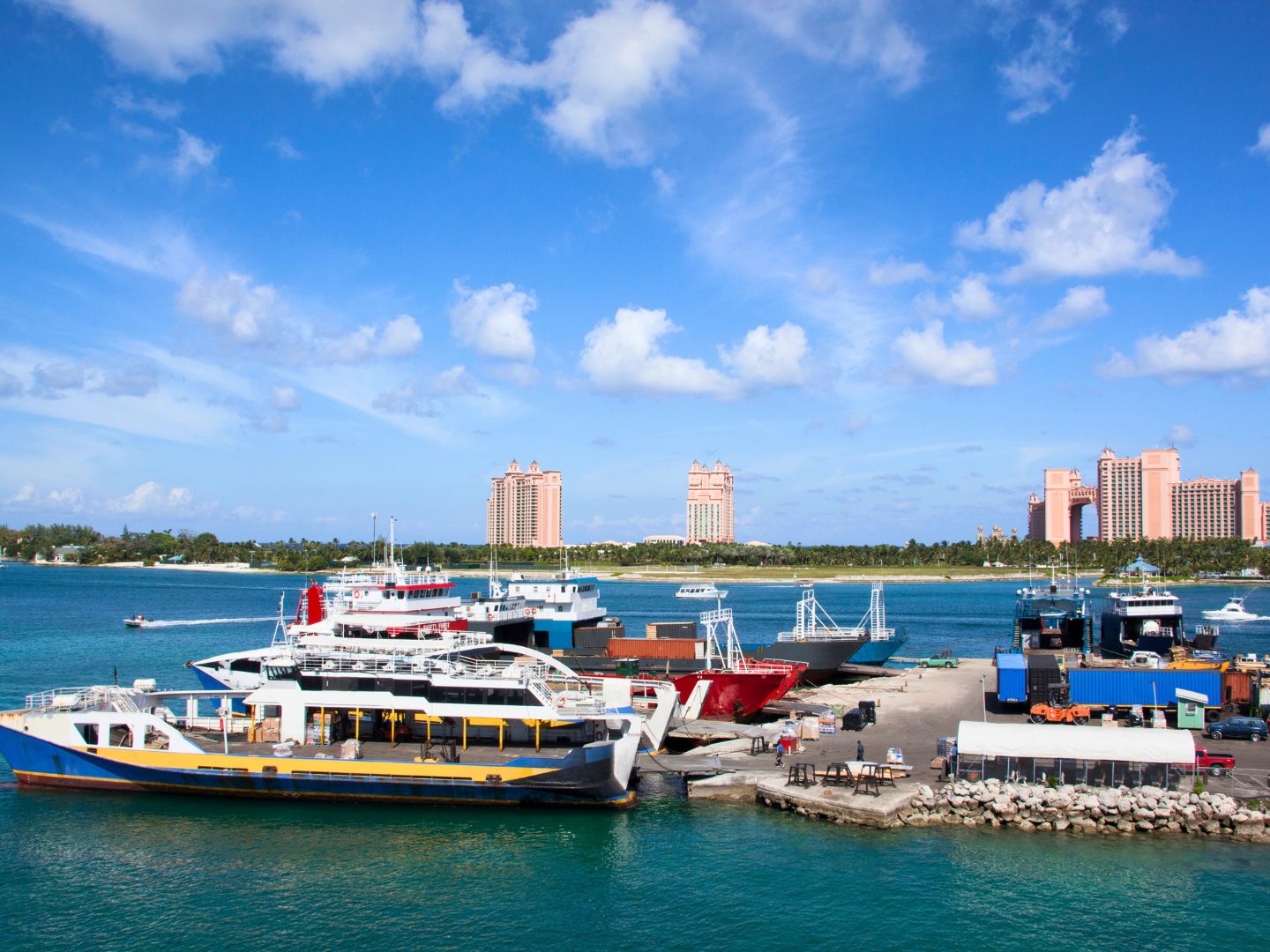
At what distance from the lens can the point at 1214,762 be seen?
30.2 meters

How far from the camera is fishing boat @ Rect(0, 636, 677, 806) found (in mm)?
29000

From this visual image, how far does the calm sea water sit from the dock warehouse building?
2587 mm

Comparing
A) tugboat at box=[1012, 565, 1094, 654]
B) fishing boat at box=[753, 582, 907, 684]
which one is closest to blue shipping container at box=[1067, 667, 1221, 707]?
fishing boat at box=[753, 582, 907, 684]

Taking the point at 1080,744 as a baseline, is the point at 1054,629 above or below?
below

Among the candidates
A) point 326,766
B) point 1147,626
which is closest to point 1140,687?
point 1147,626

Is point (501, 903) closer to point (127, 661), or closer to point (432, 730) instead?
point (432, 730)

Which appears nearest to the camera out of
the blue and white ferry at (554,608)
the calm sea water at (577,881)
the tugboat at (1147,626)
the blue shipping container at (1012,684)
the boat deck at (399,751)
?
the calm sea water at (577,881)

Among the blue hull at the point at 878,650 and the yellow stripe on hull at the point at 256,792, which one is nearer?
the yellow stripe on hull at the point at 256,792

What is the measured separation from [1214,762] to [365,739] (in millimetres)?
26715

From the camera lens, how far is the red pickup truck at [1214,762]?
29312 millimetres

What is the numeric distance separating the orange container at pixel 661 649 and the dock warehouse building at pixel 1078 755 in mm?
23964

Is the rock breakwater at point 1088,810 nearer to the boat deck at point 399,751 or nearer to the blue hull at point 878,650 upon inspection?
the boat deck at point 399,751

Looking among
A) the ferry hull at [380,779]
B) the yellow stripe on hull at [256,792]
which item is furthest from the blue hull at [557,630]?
the ferry hull at [380,779]

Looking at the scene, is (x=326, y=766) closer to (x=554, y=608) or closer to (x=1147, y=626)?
(x=554, y=608)
